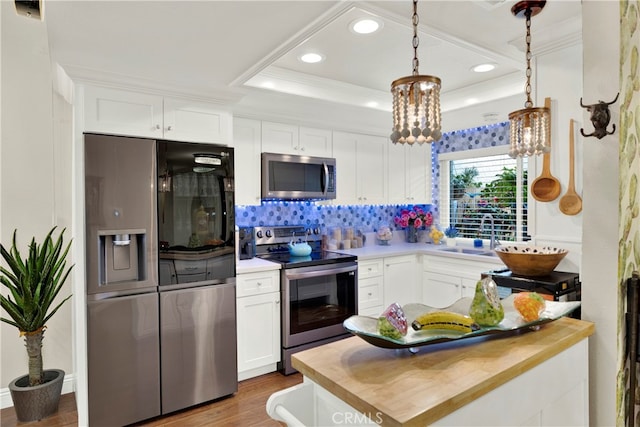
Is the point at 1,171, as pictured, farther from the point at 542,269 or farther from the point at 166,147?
the point at 542,269

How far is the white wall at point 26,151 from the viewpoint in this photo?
273 cm

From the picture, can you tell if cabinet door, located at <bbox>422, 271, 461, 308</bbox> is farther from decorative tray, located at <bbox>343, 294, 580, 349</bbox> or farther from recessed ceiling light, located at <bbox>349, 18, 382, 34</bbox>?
recessed ceiling light, located at <bbox>349, 18, 382, 34</bbox>

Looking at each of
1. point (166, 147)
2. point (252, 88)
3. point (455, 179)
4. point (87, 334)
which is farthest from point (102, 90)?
point (455, 179)

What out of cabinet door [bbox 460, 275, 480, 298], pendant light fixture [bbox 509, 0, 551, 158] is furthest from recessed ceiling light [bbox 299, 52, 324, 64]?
cabinet door [bbox 460, 275, 480, 298]

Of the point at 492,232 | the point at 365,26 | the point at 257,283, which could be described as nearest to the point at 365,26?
the point at 365,26

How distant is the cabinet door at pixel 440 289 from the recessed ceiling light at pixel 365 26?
2.59m

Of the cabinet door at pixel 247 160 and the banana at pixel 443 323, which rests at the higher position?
the cabinet door at pixel 247 160

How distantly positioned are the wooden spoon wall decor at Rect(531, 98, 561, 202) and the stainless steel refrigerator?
6.76ft

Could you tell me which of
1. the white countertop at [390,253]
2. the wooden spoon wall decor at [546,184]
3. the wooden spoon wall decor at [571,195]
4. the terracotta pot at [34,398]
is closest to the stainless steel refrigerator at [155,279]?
the white countertop at [390,253]

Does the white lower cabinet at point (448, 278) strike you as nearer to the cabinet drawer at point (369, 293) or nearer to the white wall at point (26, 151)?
the cabinet drawer at point (369, 293)

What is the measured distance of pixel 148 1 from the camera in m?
1.57

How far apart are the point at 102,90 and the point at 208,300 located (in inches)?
61.3

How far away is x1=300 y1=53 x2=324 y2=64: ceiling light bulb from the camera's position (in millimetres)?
2768

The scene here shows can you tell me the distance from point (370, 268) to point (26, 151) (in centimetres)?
304
